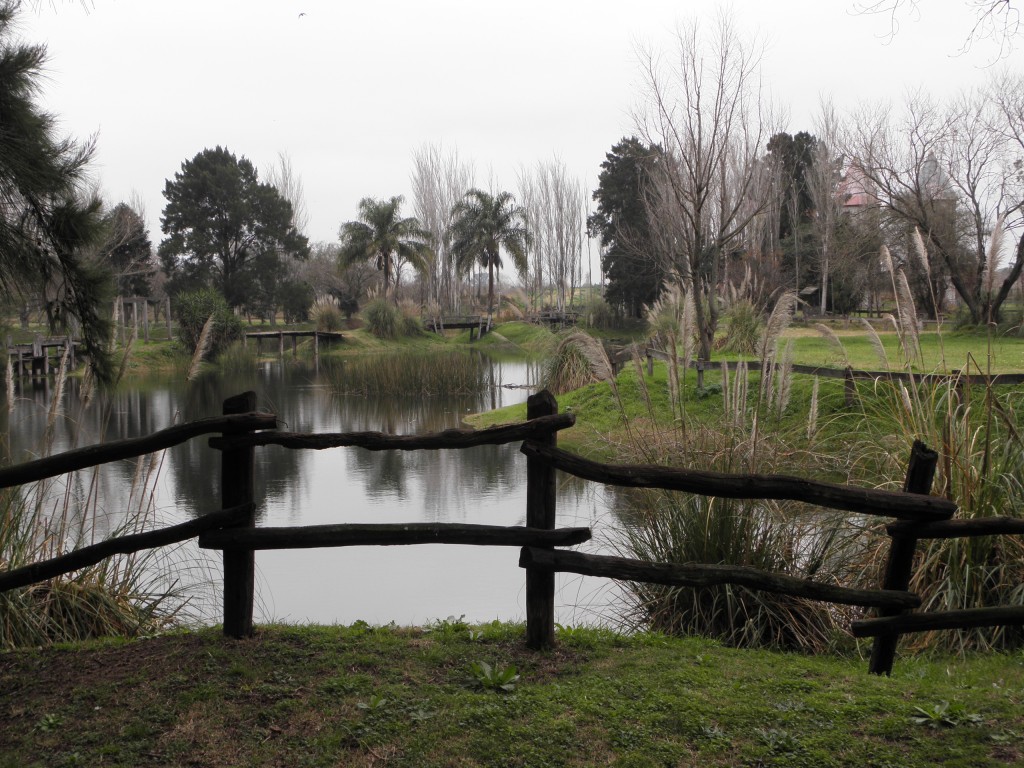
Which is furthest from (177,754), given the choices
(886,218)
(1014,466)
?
(886,218)

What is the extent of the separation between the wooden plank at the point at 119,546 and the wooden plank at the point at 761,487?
1.45m

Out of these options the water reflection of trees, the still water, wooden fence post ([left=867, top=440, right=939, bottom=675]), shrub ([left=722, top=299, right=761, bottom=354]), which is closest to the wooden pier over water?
the water reflection of trees

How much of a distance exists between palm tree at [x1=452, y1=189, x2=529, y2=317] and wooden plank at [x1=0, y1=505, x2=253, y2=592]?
50332 millimetres

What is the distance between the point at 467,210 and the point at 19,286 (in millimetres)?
50536

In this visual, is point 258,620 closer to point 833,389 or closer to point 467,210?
point 833,389

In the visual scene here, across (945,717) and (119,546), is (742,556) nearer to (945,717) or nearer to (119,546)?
(945,717)

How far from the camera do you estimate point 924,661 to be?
14.9ft

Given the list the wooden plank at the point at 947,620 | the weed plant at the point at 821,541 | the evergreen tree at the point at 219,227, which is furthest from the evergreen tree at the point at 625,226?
the wooden plank at the point at 947,620

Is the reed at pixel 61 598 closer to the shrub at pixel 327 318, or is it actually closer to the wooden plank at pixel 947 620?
the wooden plank at pixel 947 620

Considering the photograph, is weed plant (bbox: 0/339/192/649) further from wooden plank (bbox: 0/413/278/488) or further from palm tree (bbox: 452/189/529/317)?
palm tree (bbox: 452/189/529/317)

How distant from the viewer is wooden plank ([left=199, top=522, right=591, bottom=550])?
3965 millimetres

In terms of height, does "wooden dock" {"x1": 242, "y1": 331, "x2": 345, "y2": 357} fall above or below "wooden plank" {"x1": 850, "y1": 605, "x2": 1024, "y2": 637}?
above

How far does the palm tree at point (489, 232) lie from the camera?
5450 cm

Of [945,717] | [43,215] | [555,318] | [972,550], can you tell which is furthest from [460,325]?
[945,717]
